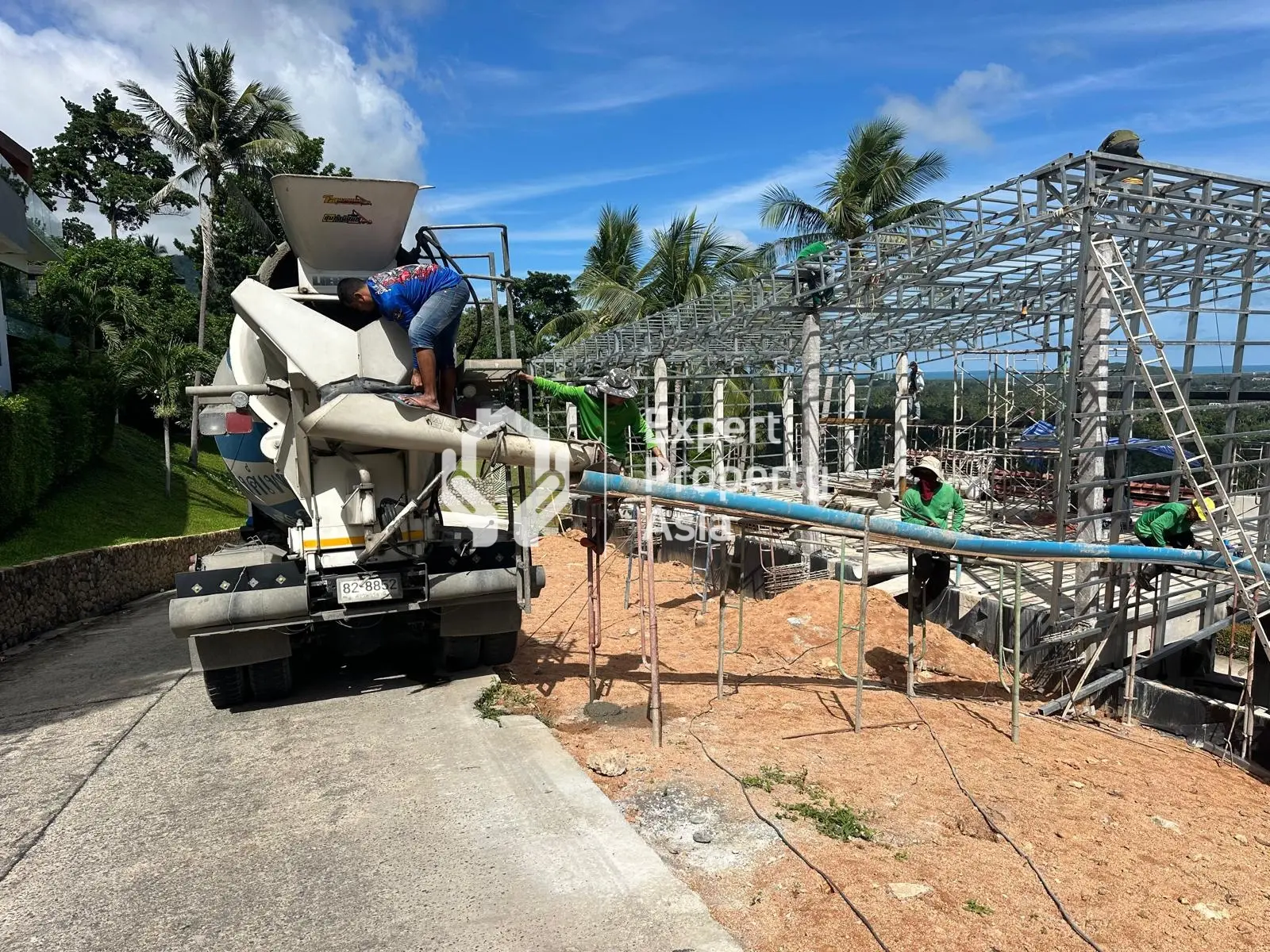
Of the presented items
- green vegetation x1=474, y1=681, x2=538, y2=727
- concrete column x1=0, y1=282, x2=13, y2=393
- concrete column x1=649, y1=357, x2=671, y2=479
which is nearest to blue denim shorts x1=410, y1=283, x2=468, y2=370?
green vegetation x1=474, y1=681, x2=538, y2=727

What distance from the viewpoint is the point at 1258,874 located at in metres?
3.93

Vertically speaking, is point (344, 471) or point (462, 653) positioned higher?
point (344, 471)

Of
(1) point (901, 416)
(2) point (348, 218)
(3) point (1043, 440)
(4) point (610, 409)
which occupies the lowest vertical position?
(3) point (1043, 440)

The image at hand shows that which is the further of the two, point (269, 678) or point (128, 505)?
point (128, 505)

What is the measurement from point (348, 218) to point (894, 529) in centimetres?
469

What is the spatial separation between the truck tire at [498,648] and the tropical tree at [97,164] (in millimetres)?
35179

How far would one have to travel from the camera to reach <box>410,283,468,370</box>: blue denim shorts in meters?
5.30

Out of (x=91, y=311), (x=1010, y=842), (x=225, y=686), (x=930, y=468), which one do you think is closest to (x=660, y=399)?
(x=930, y=468)

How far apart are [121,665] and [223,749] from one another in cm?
354

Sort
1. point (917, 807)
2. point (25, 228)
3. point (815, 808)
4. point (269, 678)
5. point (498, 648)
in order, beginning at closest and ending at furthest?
1. point (815, 808)
2. point (917, 807)
3. point (269, 678)
4. point (498, 648)
5. point (25, 228)

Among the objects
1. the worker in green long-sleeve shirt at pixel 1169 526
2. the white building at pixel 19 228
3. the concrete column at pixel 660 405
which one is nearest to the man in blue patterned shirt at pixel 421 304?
the worker in green long-sleeve shirt at pixel 1169 526

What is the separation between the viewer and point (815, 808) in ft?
13.4

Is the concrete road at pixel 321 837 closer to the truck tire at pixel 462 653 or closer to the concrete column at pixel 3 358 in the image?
the truck tire at pixel 462 653

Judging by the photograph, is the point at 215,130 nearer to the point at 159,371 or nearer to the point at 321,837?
the point at 159,371
